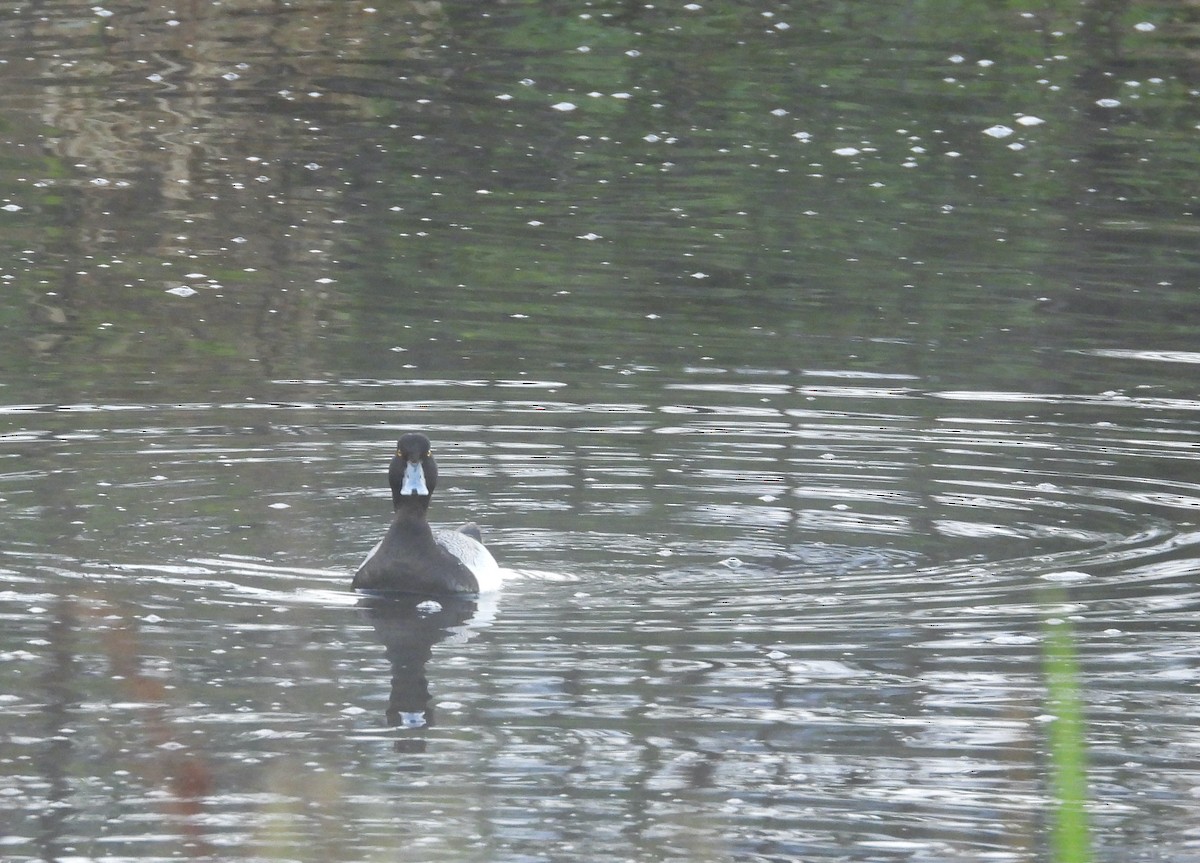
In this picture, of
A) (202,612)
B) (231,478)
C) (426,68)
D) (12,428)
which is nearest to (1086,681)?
(202,612)

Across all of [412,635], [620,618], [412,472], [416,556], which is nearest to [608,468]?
[412,472]

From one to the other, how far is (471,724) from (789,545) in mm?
2937

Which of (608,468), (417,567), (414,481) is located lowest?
(417,567)

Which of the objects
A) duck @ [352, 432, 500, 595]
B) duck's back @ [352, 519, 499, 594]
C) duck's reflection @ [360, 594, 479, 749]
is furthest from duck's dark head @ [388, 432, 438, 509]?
duck's reflection @ [360, 594, 479, 749]

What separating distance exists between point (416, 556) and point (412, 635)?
2.10 ft

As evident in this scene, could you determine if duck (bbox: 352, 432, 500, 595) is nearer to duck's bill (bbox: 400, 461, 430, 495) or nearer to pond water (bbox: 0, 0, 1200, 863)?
duck's bill (bbox: 400, 461, 430, 495)

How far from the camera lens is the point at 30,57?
84.9 ft

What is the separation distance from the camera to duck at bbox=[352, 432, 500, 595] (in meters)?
9.64

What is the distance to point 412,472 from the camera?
9773 millimetres

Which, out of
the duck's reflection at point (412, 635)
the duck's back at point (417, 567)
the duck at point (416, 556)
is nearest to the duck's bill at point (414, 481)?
the duck at point (416, 556)

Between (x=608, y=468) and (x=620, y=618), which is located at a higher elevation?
(x=608, y=468)

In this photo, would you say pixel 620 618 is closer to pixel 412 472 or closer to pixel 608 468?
pixel 412 472

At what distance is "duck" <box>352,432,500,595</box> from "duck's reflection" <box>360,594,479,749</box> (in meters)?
0.06

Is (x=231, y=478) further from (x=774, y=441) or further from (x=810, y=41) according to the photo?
(x=810, y=41)
